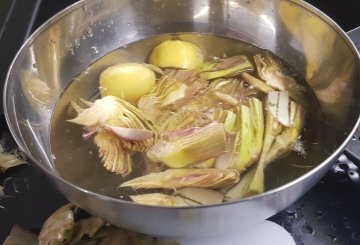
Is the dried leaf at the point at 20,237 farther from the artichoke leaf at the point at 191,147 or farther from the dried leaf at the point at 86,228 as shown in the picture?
the artichoke leaf at the point at 191,147

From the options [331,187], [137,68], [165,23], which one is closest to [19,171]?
[137,68]

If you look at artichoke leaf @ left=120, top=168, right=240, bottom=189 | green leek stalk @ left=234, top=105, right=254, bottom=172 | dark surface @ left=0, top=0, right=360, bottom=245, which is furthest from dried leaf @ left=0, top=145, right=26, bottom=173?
green leek stalk @ left=234, top=105, right=254, bottom=172

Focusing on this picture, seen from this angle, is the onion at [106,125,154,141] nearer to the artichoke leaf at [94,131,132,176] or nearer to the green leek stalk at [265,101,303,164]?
Result: the artichoke leaf at [94,131,132,176]

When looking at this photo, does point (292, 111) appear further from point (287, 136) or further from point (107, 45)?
point (107, 45)

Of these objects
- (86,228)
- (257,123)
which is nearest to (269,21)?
(257,123)

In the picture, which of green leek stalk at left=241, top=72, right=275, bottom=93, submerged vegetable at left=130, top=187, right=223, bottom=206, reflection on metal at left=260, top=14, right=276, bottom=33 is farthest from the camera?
reflection on metal at left=260, top=14, right=276, bottom=33

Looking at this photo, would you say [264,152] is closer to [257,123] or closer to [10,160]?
[257,123]
